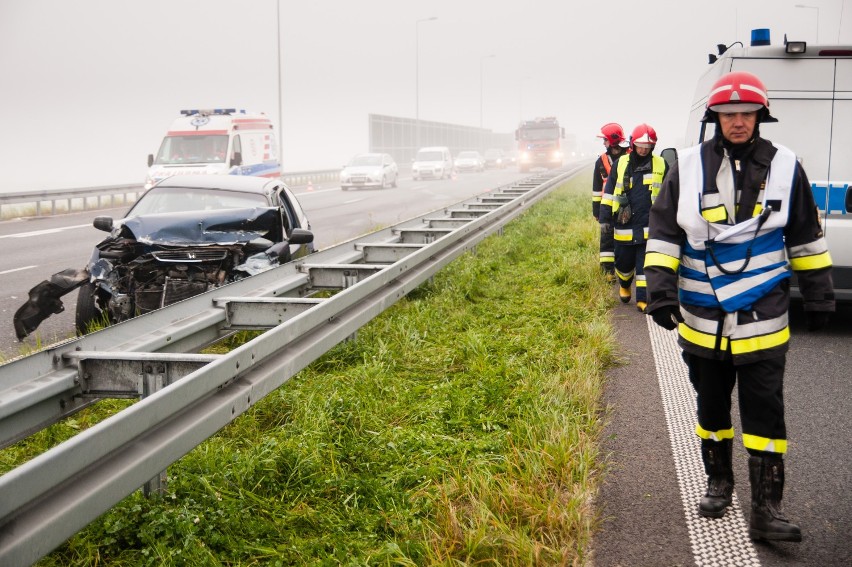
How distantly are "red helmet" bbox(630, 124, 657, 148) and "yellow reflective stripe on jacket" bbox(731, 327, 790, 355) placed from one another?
515 cm

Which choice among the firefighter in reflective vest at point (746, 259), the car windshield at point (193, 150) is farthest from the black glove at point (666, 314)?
the car windshield at point (193, 150)

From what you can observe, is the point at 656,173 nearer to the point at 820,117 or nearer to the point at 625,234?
the point at 625,234

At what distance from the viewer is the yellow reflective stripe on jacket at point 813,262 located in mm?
3799

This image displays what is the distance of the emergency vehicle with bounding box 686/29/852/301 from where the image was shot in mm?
7566

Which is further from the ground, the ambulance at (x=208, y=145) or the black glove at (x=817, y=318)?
the ambulance at (x=208, y=145)

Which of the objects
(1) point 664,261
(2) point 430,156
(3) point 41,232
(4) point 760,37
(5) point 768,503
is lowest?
(3) point 41,232

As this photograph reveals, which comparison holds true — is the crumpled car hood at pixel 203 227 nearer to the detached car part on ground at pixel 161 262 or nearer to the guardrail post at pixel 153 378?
the detached car part on ground at pixel 161 262

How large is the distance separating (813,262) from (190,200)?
6.42 meters

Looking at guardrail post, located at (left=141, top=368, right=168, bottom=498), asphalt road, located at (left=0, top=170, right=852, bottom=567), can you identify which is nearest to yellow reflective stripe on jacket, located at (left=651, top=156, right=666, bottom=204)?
→ asphalt road, located at (left=0, top=170, right=852, bottom=567)

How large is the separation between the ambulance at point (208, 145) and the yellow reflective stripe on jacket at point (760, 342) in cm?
1681

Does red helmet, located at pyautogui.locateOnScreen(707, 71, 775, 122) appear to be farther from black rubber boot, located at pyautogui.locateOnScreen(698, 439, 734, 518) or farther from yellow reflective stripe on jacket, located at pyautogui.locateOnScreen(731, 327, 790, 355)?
black rubber boot, located at pyautogui.locateOnScreen(698, 439, 734, 518)

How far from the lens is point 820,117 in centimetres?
768

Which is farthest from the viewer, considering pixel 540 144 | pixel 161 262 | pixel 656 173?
pixel 540 144

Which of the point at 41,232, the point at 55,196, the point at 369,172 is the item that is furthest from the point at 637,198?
the point at 369,172
